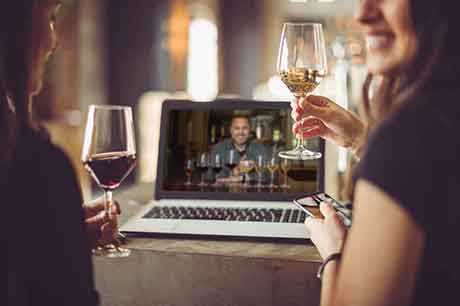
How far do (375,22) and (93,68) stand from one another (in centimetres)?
529

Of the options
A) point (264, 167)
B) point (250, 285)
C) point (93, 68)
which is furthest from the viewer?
point (93, 68)

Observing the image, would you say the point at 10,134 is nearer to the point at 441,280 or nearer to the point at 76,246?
the point at 76,246

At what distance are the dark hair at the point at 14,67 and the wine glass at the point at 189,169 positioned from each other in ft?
2.48

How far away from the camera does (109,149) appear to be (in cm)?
124

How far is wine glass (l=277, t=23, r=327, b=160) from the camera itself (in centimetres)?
154

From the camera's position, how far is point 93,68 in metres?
6.02

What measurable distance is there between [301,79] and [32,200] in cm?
86

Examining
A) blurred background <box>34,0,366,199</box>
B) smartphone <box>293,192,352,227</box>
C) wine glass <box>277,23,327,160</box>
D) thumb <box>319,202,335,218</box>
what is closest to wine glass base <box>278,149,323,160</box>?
wine glass <box>277,23,327,160</box>

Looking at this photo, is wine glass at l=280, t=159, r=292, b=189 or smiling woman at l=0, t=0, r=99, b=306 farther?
wine glass at l=280, t=159, r=292, b=189

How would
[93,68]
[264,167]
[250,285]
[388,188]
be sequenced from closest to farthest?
[388,188], [250,285], [264,167], [93,68]

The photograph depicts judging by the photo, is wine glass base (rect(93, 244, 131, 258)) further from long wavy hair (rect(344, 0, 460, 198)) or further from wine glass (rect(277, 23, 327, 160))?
long wavy hair (rect(344, 0, 460, 198))

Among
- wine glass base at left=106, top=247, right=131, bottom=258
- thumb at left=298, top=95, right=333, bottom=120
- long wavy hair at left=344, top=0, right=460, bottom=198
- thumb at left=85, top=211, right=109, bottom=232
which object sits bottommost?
wine glass base at left=106, top=247, right=131, bottom=258

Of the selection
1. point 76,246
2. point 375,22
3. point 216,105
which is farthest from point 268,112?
point 76,246

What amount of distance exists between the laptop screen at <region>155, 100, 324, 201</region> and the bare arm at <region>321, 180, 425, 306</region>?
0.79 m
